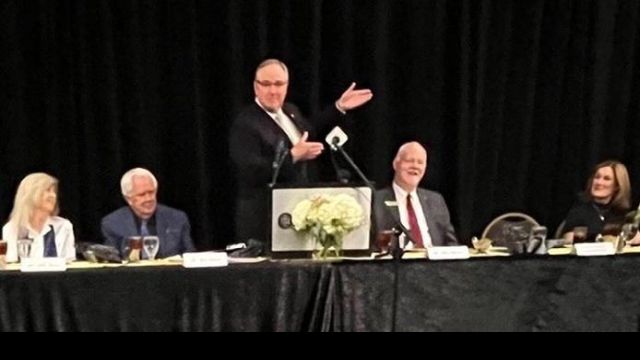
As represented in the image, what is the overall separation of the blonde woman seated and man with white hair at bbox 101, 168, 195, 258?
23cm

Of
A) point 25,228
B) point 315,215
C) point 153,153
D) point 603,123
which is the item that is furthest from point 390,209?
point 603,123

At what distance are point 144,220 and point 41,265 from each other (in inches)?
41.5

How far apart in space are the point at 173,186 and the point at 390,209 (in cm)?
201

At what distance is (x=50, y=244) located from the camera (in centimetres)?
390

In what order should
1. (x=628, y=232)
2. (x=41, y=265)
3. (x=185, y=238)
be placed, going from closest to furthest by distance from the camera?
1. (x=41, y=265)
2. (x=628, y=232)
3. (x=185, y=238)

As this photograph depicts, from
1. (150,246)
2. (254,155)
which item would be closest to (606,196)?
(254,155)

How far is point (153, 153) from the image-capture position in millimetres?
5410

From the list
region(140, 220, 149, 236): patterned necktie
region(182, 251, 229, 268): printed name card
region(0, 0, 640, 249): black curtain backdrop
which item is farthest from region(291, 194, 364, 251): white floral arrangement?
region(0, 0, 640, 249): black curtain backdrop

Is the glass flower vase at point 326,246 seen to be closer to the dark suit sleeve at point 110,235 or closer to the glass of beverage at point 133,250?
the glass of beverage at point 133,250

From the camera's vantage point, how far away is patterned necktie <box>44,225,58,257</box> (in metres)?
3.85

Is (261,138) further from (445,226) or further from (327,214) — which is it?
(327,214)

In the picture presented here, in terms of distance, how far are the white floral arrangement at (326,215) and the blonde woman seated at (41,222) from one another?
0.99m
